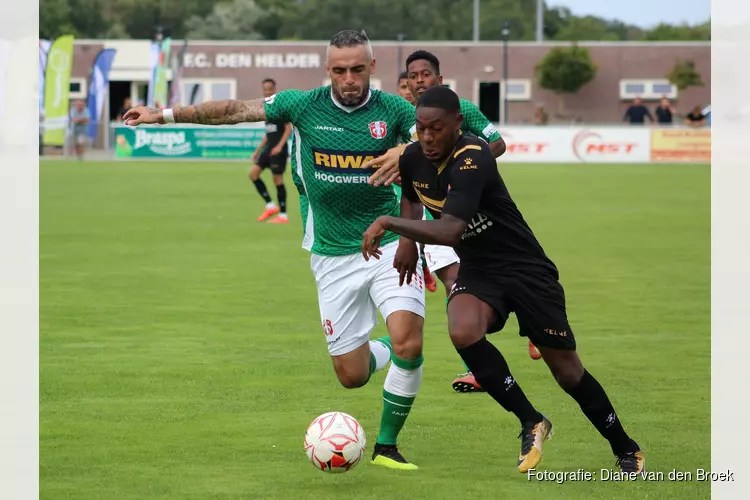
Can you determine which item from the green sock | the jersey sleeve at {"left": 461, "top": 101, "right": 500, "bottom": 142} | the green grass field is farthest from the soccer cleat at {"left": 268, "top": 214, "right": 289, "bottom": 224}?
the green sock

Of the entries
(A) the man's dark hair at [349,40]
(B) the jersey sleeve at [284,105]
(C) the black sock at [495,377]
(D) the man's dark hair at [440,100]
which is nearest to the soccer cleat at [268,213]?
(B) the jersey sleeve at [284,105]

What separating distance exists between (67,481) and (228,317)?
19.2 feet

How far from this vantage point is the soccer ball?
261 inches

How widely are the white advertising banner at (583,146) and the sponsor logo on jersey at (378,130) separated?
114ft

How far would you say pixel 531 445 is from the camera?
6625mm

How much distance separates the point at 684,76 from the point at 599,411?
202ft

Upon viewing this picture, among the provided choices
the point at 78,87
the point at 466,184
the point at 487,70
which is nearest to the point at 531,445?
the point at 466,184

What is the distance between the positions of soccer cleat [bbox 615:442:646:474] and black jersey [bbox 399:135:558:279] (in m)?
1.03

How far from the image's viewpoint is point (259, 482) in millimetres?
6594

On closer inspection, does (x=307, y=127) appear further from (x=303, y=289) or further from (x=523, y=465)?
(x=303, y=289)

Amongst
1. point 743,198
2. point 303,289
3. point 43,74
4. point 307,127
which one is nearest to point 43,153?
point 43,74

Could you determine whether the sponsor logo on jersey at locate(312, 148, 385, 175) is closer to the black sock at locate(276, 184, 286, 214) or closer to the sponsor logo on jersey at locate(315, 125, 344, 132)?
the sponsor logo on jersey at locate(315, 125, 344, 132)

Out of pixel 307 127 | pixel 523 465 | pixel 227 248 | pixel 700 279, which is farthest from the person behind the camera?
pixel 227 248

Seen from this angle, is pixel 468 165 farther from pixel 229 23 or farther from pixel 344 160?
pixel 229 23
